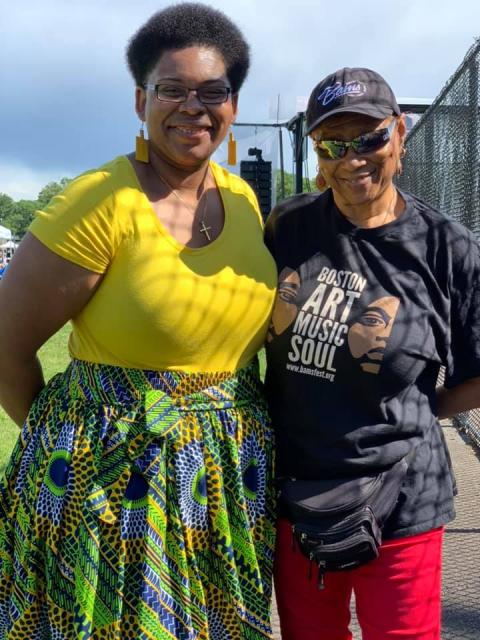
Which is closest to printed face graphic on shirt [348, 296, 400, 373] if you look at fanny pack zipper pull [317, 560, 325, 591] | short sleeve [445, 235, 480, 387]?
short sleeve [445, 235, 480, 387]

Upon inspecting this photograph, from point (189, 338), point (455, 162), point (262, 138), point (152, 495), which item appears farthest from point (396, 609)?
point (262, 138)

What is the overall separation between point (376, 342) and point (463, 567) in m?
2.22

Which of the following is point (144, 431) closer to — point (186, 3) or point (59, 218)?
point (59, 218)

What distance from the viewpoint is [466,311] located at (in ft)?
6.49

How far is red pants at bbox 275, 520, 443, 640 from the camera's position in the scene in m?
1.98

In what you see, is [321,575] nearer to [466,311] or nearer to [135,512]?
[135,512]

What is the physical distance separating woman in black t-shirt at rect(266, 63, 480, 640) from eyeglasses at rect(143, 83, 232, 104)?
10.2 inches

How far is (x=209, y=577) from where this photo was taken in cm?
197

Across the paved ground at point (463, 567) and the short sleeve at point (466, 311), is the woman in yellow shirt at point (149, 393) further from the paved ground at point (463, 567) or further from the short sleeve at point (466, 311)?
the paved ground at point (463, 567)

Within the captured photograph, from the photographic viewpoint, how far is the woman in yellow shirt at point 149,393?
184 centimetres

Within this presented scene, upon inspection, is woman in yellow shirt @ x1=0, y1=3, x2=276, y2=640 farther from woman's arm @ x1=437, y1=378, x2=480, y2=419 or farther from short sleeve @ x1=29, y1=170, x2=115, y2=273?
woman's arm @ x1=437, y1=378, x2=480, y2=419

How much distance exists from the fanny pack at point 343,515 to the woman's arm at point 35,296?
761 millimetres

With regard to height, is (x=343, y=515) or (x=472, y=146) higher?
(x=472, y=146)

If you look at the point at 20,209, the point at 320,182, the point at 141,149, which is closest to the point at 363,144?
the point at 320,182
